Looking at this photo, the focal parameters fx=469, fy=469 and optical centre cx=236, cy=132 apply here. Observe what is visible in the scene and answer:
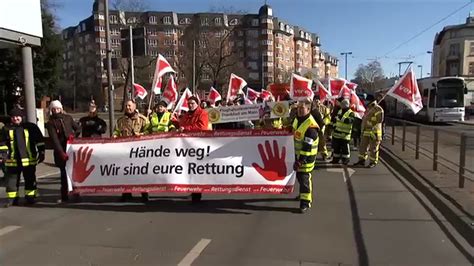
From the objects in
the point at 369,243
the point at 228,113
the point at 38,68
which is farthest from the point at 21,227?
the point at 38,68

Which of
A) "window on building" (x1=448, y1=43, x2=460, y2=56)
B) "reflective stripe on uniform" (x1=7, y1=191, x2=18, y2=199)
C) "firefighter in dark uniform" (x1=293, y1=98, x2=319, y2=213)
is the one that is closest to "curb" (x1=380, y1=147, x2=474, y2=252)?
"firefighter in dark uniform" (x1=293, y1=98, x2=319, y2=213)

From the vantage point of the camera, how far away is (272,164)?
7305mm

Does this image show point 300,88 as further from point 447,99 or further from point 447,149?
point 447,99

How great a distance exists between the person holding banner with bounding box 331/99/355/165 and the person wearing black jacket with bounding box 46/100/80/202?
21.8 ft

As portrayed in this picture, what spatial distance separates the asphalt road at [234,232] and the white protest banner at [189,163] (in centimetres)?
35

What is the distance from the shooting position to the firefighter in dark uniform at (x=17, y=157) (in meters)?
8.05

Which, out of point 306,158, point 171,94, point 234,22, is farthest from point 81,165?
point 234,22

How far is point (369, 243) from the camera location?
5.62m

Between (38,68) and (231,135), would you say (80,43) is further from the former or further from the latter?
(231,135)

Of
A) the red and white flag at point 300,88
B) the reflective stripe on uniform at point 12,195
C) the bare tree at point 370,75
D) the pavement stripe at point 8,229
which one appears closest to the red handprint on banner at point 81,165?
the reflective stripe on uniform at point 12,195

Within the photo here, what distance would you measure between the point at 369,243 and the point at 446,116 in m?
27.2

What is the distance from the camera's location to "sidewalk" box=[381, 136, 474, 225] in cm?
673

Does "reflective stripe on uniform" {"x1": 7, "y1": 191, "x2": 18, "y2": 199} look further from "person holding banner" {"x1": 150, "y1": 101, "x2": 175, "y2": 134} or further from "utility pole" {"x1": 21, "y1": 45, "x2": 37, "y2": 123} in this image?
"utility pole" {"x1": 21, "y1": 45, "x2": 37, "y2": 123}

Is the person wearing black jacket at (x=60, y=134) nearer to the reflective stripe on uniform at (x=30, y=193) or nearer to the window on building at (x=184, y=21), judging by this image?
the reflective stripe on uniform at (x=30, y=193)
